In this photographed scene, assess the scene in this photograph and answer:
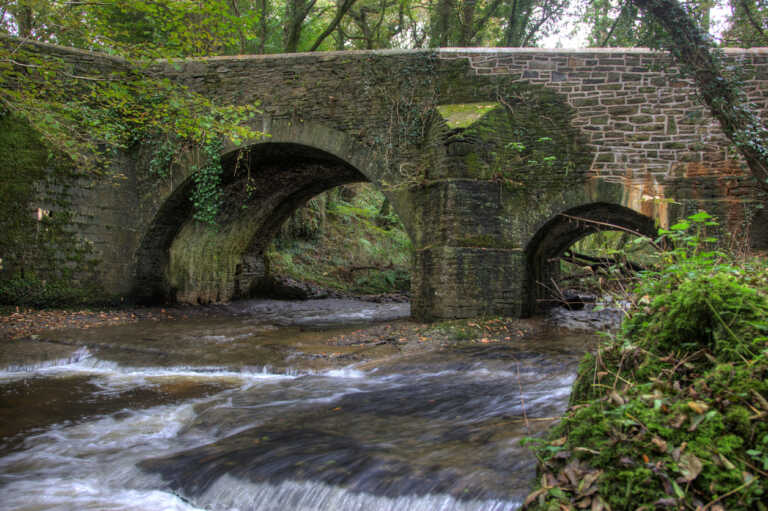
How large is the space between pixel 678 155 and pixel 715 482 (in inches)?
297

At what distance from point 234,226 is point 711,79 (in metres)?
10.1

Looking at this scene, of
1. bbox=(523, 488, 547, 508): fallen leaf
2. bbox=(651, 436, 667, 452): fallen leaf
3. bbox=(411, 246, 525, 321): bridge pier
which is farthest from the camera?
bbox=(411, 246, 525, 321): bridge pier

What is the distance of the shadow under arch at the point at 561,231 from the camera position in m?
8.66

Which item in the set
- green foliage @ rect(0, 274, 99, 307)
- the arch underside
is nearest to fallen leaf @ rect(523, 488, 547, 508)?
the arch underside

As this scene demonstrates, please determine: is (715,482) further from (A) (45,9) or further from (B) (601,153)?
(B) (601,153)

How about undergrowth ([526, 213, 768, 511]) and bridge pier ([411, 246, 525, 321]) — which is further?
bridge pier ([411, 246, 525, 321])

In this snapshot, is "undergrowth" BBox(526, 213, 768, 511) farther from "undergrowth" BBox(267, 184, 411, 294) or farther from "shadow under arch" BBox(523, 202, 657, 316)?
"undergrowth" BBox(267, 184, 411, 294)

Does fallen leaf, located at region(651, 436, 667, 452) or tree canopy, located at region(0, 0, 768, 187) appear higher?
Answer: tree canopy, located at region(0, 0, 768, 187)

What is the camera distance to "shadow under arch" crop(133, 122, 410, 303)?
9.72 meters

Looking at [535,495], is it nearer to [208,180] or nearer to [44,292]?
[208,180]

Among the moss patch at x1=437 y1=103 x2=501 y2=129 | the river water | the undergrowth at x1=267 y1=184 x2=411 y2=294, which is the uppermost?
the moss patch at x1=437 y1=103 x2=501 y2=129

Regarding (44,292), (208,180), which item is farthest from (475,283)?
(44,292)

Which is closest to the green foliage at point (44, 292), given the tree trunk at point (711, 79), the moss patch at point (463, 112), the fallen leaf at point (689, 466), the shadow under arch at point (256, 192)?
the shadow under arch at point (256, 192)

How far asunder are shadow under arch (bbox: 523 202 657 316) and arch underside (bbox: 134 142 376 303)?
4028mm
